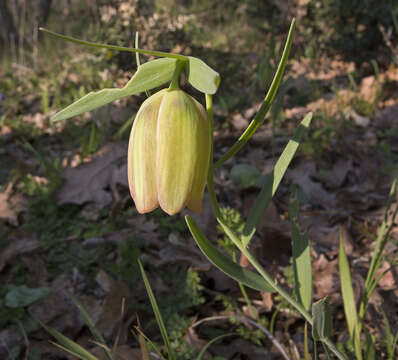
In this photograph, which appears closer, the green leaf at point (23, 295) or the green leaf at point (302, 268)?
the green leaf at point (302, 268)

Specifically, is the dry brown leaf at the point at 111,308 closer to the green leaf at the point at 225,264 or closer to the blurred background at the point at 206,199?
the blurred background at the point at 206,199

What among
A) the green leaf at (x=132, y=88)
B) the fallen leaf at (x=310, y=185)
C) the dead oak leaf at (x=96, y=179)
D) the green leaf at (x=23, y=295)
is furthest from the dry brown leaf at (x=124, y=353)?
the fallen leaf at (x=310, y=185)

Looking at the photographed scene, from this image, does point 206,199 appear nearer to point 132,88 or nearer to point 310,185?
point 310,185

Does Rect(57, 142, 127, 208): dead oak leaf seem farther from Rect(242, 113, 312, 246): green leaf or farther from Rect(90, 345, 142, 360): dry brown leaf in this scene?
Rect(242, 113, 312, 246): green leaf

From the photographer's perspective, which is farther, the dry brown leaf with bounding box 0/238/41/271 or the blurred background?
the dry brown leaf with bounding box 0/238/41/271

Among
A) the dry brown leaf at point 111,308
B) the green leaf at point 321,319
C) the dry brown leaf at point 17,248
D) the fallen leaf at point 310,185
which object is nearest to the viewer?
the green leaf at point 321,319

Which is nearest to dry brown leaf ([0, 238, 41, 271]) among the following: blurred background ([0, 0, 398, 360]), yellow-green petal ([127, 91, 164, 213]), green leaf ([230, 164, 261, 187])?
blurred background ([0, 0, 398, 360])

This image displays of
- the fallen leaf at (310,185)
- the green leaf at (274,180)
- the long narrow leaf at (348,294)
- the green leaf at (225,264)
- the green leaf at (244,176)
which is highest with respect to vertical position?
the green leaf at (274,180)

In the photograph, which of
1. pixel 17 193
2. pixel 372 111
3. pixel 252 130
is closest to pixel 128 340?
pixel 252 130

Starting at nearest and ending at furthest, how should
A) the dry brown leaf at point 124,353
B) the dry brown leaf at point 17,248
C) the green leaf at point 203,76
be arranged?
the green leaf at point 203,76
the dry brown leaf at point 124,353
the dry brown leaf at point 17,248
